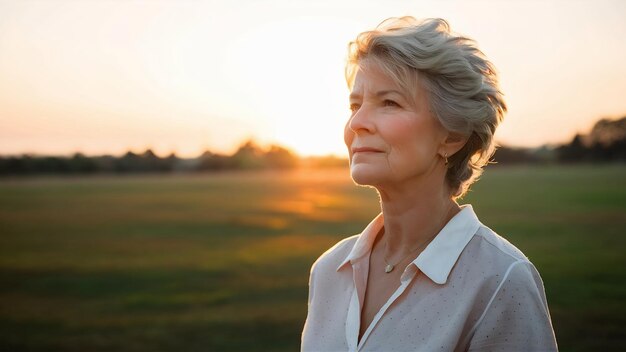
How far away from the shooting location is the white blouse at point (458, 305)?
1.89m

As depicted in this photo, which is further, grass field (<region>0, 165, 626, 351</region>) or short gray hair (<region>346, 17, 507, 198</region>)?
grass field (<region>0, 165, 626, 351</region>)

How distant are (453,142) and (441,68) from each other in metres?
0.28

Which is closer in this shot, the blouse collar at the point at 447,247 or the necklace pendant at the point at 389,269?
the blouse collar at the point at 447,247

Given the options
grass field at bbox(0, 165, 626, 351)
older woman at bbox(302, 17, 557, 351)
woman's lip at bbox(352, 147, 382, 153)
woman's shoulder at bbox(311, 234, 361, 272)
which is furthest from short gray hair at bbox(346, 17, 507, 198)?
grass field at bbox(0, 165, 626, 351)

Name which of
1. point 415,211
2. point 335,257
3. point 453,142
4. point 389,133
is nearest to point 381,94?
point 389,133

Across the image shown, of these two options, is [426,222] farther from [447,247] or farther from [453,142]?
[453,142]

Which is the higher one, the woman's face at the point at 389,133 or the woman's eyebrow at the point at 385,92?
the woman's eyebrow at the point at 385,92

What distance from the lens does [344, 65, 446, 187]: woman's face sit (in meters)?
2.07

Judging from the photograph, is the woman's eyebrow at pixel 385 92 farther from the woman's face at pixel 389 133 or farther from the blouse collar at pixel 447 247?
the blouse collar at pixel 447 247

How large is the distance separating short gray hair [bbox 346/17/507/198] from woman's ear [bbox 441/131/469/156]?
0.03m

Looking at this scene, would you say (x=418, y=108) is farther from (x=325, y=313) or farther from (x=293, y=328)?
(x=293, y=328)

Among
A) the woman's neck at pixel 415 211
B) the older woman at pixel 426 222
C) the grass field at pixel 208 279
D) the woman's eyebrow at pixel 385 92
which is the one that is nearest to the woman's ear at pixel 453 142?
the older woman at pixel 426 222

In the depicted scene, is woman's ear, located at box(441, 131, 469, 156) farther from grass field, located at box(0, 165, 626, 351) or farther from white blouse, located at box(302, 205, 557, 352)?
grass field, located at box(0, 165, 626, 351)

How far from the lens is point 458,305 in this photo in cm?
194
